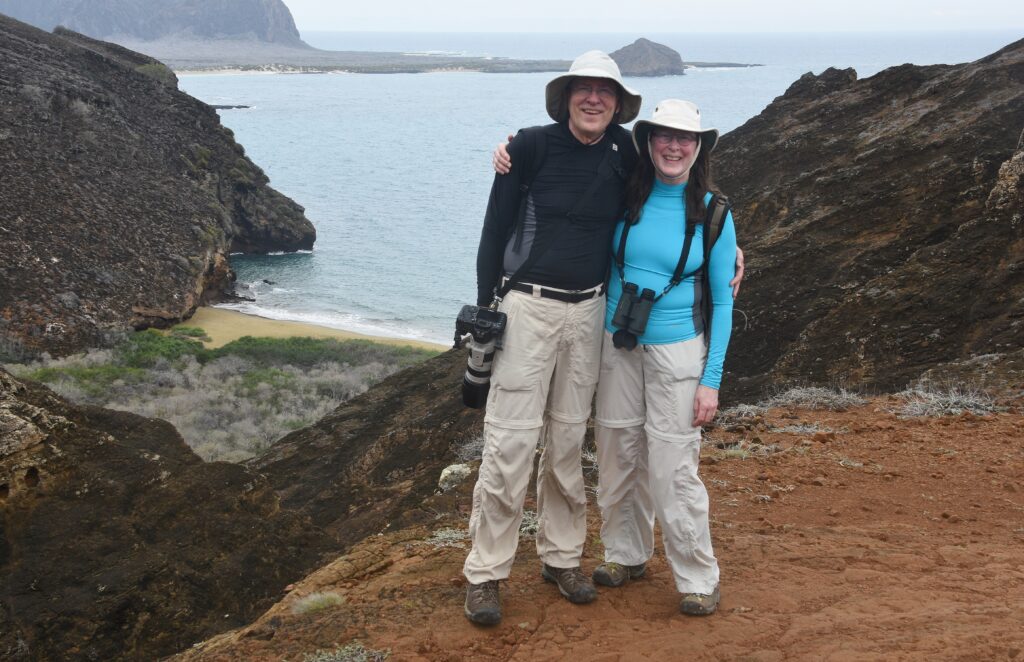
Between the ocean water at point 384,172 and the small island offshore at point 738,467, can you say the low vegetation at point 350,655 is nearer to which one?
the small island offshore at point 738,467

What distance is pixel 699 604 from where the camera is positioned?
4387 mm

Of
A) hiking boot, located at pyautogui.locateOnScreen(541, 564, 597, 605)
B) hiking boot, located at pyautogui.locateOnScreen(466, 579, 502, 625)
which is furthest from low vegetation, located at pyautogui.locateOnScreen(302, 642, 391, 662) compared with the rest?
hiking boot, located at pyautogui.locateOnScreen(541, 564, 597, 605)

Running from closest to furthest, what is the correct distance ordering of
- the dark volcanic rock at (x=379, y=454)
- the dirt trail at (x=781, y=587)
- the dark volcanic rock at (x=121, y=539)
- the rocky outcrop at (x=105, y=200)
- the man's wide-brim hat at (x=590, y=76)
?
the dirt trail at (x=781, y=587) → the man's wide-brim hat at (x=590, y=76) → the dark volcanic rock at (x=121, y=539) → the dark volcanic rock at (x=379, y=454) → the rocky outcrop at (x=105, y=200)

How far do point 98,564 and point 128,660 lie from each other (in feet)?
2.18

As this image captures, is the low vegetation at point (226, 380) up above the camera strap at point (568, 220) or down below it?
below

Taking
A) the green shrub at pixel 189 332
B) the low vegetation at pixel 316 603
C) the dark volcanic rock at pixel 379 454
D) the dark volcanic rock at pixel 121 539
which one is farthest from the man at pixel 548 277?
the green shrub at pixel 189 332

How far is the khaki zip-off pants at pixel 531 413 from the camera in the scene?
433 cm

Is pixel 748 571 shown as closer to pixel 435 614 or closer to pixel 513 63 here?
pixel 435 614

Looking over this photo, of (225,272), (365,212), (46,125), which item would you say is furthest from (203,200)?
(365,212)

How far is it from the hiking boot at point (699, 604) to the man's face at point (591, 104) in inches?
85.7

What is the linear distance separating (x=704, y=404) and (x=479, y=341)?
106 centimetres

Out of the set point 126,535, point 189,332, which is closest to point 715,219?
point 126,535

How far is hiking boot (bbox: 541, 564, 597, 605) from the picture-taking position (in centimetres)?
457

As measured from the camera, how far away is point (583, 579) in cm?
465
